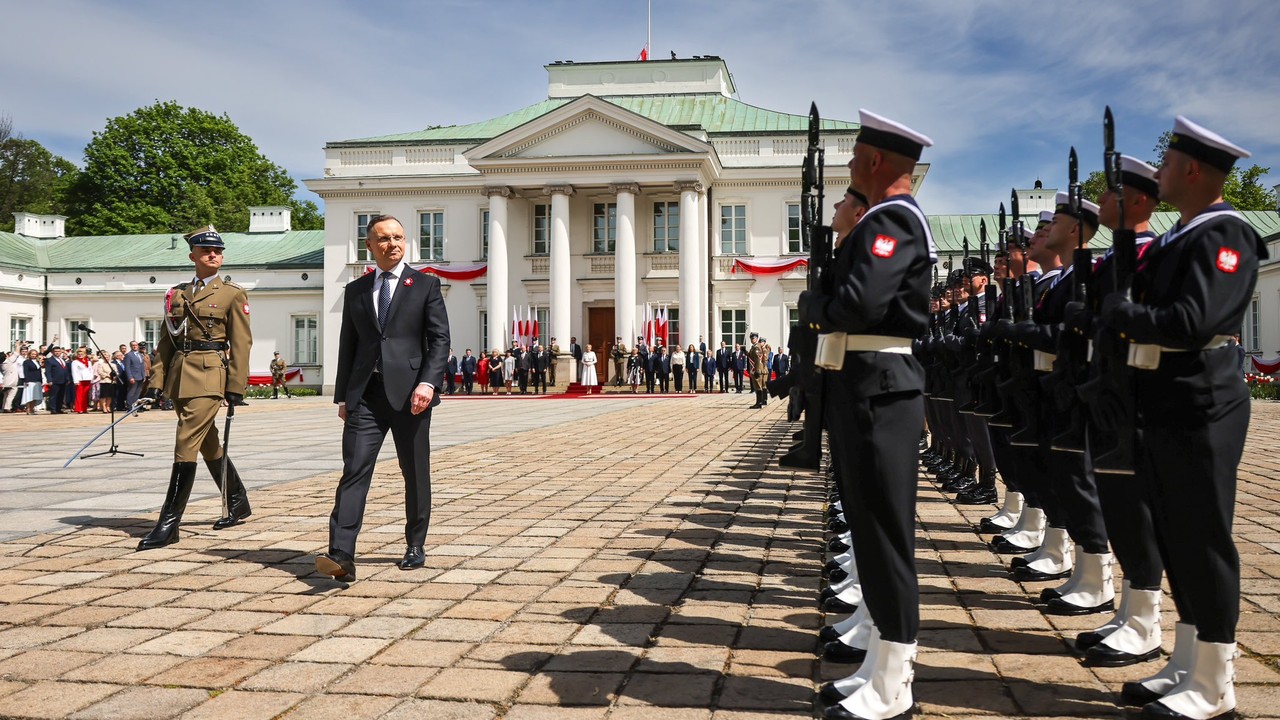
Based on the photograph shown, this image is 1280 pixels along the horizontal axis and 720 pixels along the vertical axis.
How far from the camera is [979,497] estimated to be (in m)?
8.54

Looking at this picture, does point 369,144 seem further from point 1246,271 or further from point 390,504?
point 1246,271

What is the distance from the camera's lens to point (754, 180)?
43719 millimetres

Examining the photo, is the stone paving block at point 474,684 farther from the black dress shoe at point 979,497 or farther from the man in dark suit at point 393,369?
the black dress shoe at point 979,497

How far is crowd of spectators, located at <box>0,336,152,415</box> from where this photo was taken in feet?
95.3

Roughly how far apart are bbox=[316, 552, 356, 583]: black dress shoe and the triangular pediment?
36328mm

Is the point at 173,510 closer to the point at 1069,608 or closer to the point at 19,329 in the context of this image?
the point at 1069,608

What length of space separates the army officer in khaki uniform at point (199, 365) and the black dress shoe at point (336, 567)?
191 cm

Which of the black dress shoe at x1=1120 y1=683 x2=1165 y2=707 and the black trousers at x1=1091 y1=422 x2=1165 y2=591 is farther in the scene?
the black trousers at x1=1091 y1=422 x2=1165 y2=591

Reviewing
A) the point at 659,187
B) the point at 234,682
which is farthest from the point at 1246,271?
the point at 659,187

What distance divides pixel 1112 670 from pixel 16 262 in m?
54.8

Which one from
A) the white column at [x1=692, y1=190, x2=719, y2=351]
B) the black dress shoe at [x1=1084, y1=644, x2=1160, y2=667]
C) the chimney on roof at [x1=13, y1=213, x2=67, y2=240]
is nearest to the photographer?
the black dress shoe at [x1=1084, y1=644, x2=1160, y2=667]

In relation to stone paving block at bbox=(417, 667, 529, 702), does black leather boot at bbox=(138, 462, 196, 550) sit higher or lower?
higher

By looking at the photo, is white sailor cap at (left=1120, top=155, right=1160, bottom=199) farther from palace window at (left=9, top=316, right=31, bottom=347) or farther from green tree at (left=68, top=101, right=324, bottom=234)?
green tree at (left=68, top=101, right=324, bottom=234)

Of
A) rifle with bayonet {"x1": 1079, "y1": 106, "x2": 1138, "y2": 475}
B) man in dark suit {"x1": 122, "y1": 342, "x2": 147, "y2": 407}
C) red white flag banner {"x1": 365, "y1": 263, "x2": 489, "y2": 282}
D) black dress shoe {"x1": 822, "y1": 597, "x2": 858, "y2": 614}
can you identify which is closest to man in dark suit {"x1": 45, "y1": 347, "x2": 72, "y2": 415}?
man in dark suit {"x1": 122, "y1": 342, "x2": 147, "y2": 407}
